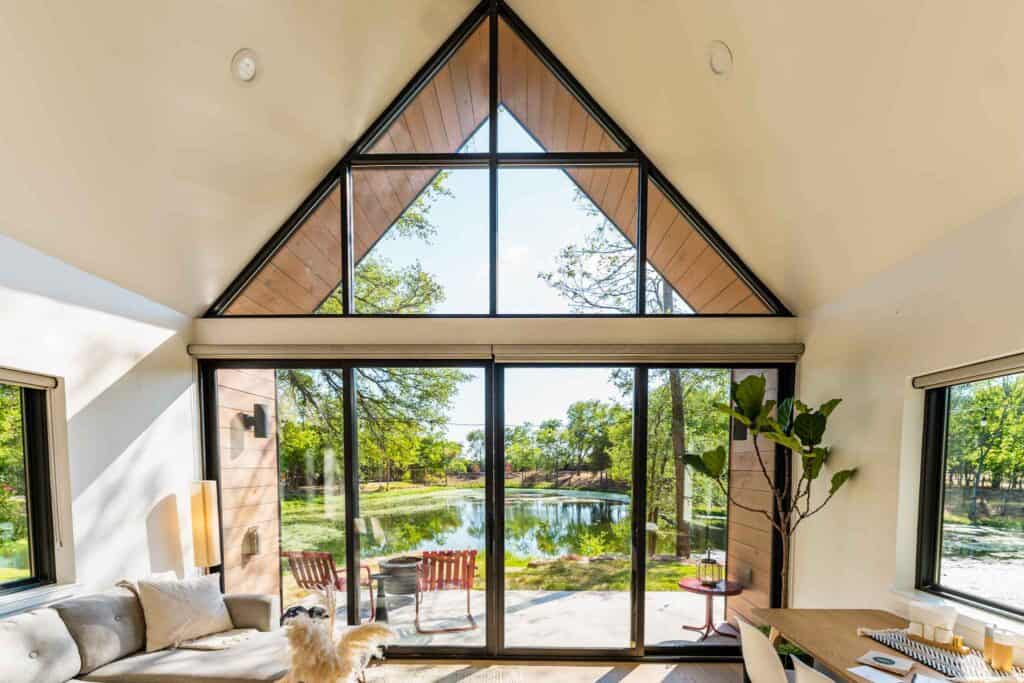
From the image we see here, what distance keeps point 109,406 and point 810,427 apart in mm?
4069

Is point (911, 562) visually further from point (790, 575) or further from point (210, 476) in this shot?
point (210, 476)

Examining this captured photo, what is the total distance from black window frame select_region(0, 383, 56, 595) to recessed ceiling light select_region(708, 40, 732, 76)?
149 inches

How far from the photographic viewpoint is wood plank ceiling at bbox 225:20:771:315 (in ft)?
13.1

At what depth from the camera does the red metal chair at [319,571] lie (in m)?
4.03

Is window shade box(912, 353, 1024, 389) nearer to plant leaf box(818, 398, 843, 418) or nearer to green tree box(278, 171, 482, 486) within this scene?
plant leaf box(818, 398, 843, 418)

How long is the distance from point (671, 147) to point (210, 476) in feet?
12.9

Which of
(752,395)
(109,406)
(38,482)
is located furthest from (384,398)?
(752,395)

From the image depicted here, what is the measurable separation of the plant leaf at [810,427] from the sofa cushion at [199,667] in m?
3.00

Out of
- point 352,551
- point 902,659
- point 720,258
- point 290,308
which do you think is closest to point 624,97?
point 720,258

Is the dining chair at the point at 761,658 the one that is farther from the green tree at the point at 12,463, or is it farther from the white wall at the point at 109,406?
the green tree at the point at 12,463

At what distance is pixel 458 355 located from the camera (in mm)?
3934

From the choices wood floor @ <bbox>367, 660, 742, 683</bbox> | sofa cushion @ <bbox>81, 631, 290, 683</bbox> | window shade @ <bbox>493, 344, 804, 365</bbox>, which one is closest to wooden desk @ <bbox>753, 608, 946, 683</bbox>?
wood floor @ <bbox>367, 660, 742, 683</bbox>

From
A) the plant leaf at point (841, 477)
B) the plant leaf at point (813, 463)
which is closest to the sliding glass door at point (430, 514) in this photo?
the plant leaf at point (813, 463)

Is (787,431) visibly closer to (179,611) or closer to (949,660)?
(949,660)
